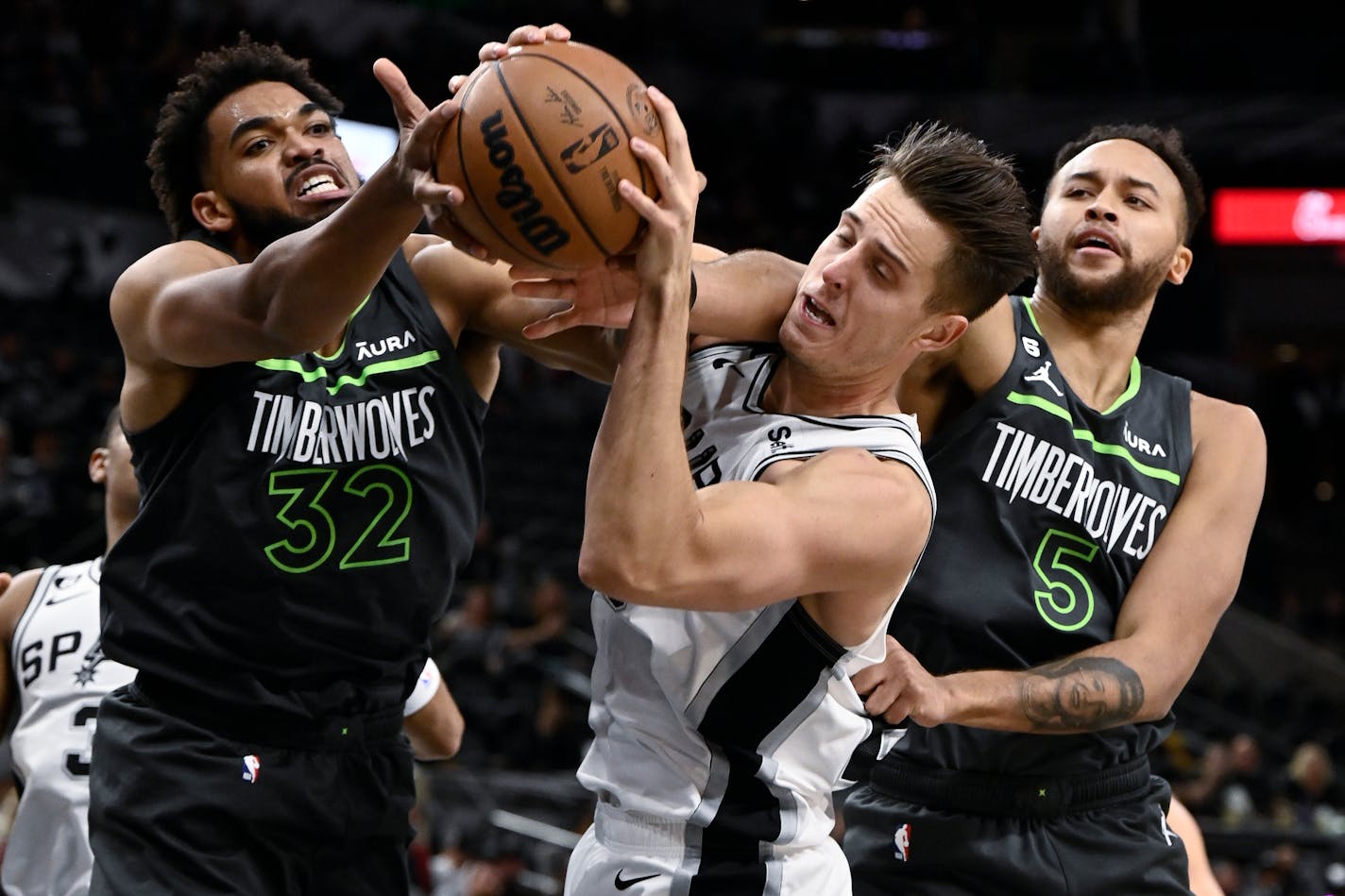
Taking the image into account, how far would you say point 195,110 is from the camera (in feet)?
11.4

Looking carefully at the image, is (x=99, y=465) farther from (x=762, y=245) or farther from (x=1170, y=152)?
(x=762, y=245)

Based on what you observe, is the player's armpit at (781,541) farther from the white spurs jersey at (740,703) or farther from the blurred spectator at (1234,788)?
the blurred spectator at (1234,788)

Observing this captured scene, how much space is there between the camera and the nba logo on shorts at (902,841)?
3.65 metres

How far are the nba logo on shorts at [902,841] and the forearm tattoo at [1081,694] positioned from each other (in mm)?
495

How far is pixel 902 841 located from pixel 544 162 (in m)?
1.98

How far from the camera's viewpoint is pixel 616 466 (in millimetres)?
2426

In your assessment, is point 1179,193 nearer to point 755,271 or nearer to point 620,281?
point 755,271

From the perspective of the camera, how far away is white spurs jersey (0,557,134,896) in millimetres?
3908

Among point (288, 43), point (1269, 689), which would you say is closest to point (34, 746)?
point (288, 43)

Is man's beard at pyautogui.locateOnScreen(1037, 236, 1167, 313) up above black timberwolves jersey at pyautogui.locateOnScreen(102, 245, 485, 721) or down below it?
above

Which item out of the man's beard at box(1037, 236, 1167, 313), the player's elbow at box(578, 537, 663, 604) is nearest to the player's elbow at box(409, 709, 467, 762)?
the player's elbow at box(578, 537, 663, 604)

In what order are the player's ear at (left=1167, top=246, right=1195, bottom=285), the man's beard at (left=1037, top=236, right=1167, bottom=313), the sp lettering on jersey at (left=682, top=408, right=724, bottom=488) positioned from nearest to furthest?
the sp lettering on jersey at (left=682, top=408, right=724, bottom=488)
the man's beard at (left=1037, top=236, right=1167, bottom=313)
the player's ear at (left=1167, top=246, right=1195, bottom=285)

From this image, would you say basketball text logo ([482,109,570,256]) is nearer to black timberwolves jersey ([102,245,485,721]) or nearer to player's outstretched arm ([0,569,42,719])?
black timberwolves jersey ([102,245,485,721])

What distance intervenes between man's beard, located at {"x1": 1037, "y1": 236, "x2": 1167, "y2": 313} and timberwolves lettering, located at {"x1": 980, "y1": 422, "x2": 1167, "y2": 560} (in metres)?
0.42
